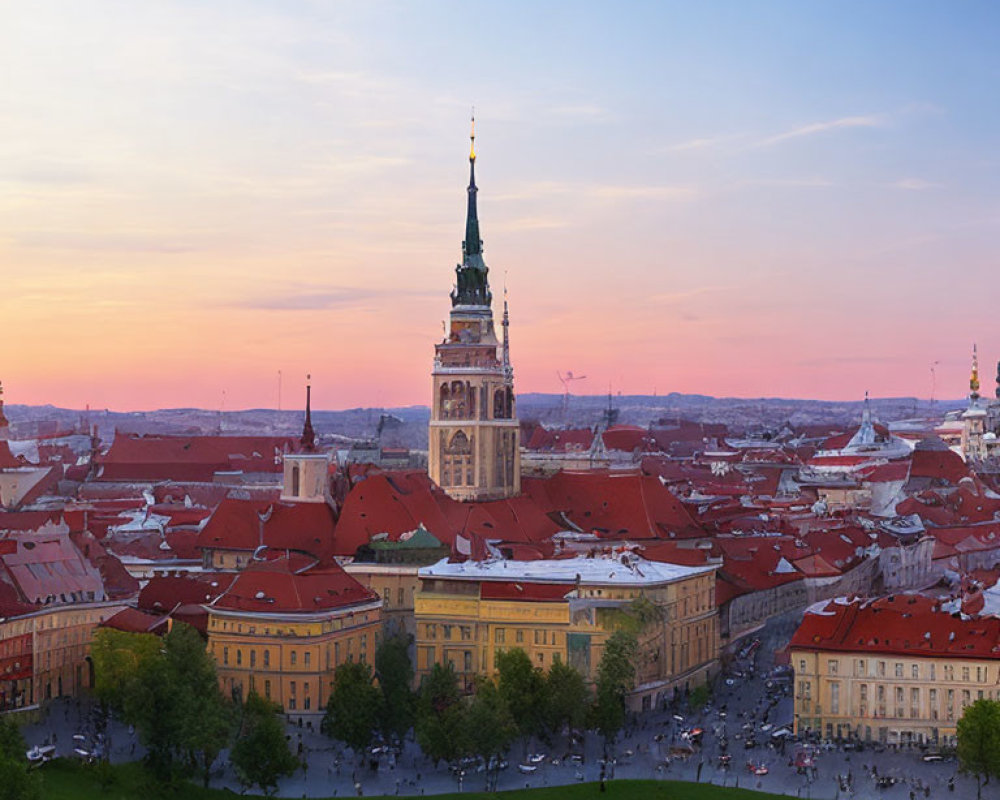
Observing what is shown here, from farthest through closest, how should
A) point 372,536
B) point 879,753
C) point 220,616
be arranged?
1. point 372,536
2. point 220,616
3. point 879,753

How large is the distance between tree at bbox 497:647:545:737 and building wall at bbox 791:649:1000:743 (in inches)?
486

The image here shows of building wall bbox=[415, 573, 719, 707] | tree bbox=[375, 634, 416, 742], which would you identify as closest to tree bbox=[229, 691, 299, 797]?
tree bbox=[375, 634, 416, 742]

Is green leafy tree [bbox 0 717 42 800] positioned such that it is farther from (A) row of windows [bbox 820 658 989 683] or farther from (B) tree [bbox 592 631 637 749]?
(A) row of windows [bbox 820 658 989 683]

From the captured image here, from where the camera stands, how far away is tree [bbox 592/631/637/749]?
90.6 meters

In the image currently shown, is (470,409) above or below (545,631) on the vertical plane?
above

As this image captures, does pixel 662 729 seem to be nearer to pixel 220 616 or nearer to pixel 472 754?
pixel 472 754

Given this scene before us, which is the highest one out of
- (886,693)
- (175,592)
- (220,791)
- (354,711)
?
(175,592)

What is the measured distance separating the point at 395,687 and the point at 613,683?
9815mm

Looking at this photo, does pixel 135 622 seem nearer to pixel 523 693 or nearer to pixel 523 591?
pixel 523 591

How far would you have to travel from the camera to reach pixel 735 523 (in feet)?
492

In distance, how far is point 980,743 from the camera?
82500 millimetres

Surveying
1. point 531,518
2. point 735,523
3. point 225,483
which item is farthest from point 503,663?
point 225,483

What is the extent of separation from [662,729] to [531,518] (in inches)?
1349

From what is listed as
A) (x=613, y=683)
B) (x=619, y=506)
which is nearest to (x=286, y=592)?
(x=613, y=683)
